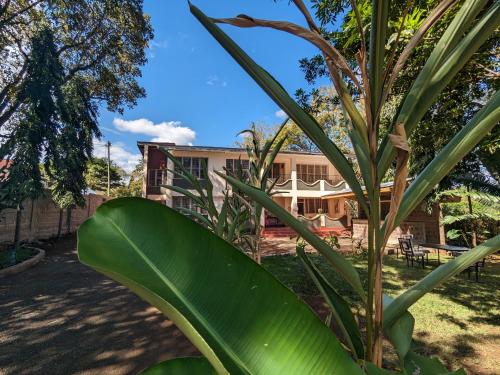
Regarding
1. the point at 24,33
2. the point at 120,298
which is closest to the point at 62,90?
the point at 24,33

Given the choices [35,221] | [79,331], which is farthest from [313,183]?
[79,331]

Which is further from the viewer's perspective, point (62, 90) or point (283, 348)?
point (62, 90)

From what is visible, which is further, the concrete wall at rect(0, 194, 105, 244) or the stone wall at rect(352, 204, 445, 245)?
the stone wall at rect(352, 204, 445, 245)

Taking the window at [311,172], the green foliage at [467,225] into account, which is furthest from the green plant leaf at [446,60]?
the window at [311,172]

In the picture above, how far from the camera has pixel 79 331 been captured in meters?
4.96

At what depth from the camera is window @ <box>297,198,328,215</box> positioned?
1027 inches

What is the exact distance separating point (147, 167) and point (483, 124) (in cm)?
2343

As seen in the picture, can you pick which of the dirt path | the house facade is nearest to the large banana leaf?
the dirt path

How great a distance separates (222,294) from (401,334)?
1.74 feet

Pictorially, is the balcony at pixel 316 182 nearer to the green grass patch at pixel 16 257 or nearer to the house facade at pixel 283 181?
the house facade at pixel 283 181

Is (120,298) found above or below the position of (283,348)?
below

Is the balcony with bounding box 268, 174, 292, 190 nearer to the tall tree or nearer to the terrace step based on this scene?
the terrace step

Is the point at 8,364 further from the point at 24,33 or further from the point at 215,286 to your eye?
the point at 24,33

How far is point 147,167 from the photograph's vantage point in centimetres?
2259
